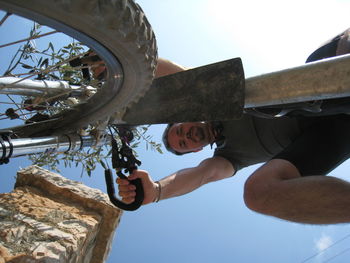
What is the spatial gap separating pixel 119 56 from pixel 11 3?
39 centimetres

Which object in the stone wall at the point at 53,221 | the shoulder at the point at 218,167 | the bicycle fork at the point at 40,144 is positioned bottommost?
the stone wall at the point at 53,221

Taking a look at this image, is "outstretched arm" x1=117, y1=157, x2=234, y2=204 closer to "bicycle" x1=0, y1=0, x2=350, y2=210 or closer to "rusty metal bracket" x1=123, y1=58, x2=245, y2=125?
"bicycle" x1=0, y1=0, x2=350, y2=210

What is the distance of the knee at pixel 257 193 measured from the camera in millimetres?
1222

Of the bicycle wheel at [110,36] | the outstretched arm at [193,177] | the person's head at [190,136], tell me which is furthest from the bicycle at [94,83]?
the person's head at [190,136]

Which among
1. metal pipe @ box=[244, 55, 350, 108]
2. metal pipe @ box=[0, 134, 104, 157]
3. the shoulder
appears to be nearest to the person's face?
the shoulder

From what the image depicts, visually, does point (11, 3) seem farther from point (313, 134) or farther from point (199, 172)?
point (199, 172)

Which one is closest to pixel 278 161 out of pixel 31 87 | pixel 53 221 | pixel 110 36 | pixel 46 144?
pixel 110 36

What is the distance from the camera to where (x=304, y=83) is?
80 centimetres

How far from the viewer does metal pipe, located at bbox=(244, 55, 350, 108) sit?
746mm

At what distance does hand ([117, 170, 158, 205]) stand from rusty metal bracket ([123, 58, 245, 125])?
0.50 m

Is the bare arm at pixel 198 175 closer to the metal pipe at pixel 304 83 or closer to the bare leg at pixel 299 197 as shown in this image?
the bare leg at pixel 299 197

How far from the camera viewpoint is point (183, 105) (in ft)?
3.59

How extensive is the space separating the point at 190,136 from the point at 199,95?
3.86 feet

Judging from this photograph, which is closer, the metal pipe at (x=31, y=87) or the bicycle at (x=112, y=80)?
the bicycle at (x=112, y=80)
